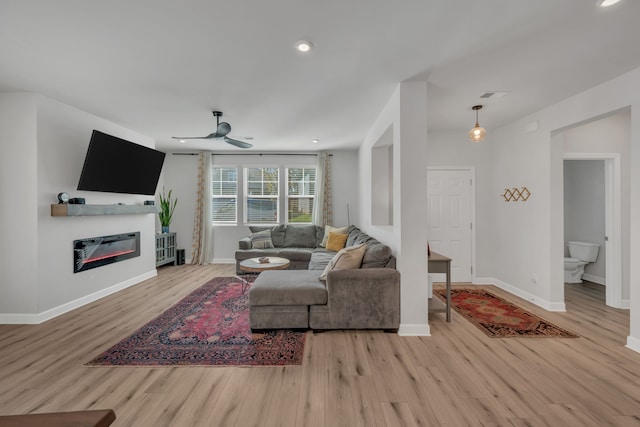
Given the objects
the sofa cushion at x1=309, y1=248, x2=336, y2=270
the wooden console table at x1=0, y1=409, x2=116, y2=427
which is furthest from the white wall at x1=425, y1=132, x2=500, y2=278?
the wooden console table at x1=0, y1=409, x2=116, y2=427

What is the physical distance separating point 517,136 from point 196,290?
5537 millimetres

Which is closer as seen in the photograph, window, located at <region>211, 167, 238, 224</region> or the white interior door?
the white interior door

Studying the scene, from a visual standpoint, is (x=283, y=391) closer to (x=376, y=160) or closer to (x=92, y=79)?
(x=92, y=79)

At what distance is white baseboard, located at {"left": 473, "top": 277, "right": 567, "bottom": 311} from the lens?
3717 mm

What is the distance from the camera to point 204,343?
282 cm

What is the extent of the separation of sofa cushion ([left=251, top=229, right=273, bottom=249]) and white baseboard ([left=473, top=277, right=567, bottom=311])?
3.96 metres

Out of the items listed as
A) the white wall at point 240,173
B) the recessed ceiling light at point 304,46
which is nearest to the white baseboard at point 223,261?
the white wall at point 240,173

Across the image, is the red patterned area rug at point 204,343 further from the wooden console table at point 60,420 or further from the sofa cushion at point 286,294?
the wooden console table at point 60,420

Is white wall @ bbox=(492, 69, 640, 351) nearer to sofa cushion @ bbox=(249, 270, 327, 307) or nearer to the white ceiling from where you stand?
the white ceiling

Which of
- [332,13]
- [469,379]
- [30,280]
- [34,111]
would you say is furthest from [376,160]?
[30,280]

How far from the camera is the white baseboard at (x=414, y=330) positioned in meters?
3.00

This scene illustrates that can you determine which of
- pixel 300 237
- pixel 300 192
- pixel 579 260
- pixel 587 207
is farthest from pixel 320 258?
pixel 587 207

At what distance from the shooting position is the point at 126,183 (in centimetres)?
457

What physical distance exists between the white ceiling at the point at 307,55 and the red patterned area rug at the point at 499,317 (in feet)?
8.73
